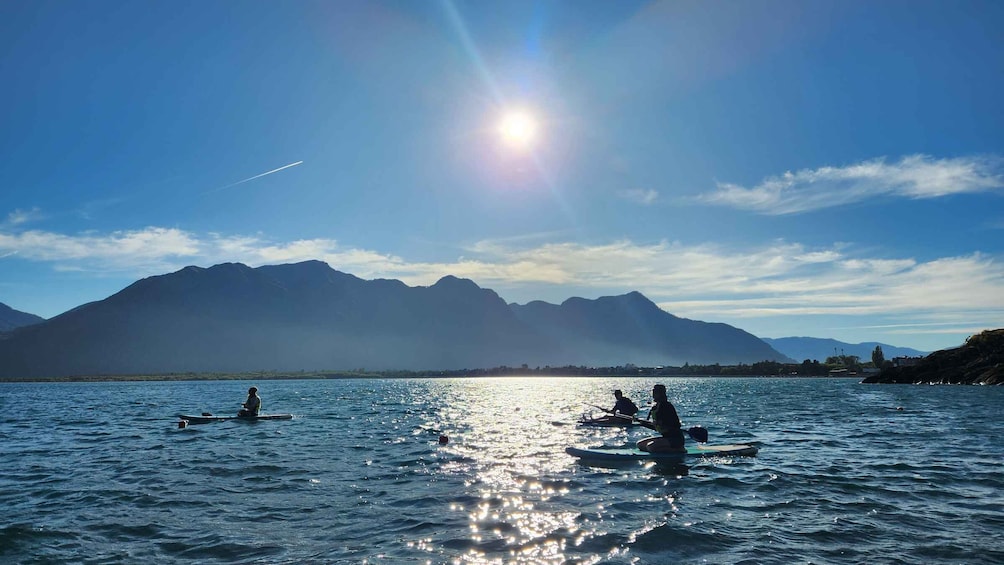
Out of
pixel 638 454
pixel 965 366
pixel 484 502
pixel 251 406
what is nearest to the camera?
pixel 484 502

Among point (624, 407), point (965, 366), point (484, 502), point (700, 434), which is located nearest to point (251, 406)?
point (624, 407)

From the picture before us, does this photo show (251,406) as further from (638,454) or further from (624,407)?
(638,454)

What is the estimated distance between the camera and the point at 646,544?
1330 centimetres

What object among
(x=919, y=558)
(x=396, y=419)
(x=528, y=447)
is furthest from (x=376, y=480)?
(x=396, y=419)

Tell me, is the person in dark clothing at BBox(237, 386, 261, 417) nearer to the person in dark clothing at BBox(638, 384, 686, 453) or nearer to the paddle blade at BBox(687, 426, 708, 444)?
the person in dark clothing at BBox(638, 384, 686, 453)

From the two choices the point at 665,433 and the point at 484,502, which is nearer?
the point at 484,502

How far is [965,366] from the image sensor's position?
387 feet

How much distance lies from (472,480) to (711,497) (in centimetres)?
815

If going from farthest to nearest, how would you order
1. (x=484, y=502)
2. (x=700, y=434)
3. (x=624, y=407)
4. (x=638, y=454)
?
(x=624, y=407), (x=700, y=434), (x=638, y=454), (x=484, y=502)

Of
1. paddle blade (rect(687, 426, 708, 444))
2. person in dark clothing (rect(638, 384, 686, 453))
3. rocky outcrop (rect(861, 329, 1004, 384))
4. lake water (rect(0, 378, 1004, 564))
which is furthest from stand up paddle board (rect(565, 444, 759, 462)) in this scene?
rocky outcrop (rect(861, 329, 1004, 384))

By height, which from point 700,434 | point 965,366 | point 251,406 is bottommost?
point 700,434

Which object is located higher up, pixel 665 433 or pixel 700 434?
pixel 665 433

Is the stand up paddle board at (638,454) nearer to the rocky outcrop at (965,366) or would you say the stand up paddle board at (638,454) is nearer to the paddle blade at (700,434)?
the paddle blade at (700,434)

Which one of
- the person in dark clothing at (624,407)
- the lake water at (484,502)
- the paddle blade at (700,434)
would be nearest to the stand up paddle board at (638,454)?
the lake water at (484,502)
